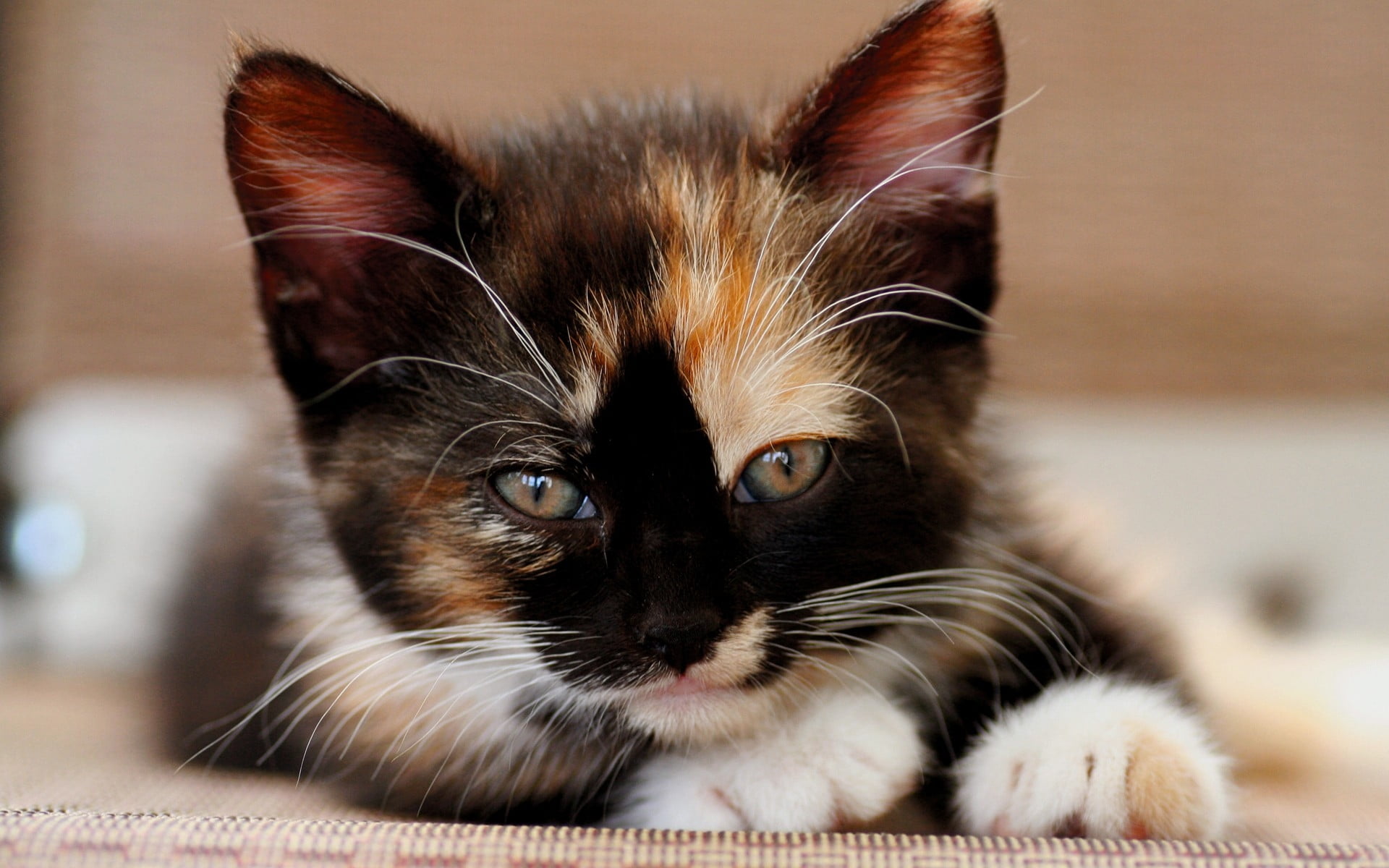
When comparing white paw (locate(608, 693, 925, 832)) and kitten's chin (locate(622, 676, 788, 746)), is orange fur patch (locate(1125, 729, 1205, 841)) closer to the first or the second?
white paw (locate(608, 693, 925, 832))

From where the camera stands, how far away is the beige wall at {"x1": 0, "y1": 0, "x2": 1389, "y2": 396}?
2.13 m

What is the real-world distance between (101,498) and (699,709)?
1.65 m

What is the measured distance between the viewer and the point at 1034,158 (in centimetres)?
221

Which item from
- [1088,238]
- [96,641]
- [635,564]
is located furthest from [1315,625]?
[96,641]

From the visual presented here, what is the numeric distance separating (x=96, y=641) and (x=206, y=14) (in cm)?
124

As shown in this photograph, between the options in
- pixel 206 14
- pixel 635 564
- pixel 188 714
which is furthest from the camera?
pixel 206 14

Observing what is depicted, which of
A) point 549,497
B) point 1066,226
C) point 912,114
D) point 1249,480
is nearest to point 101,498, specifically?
point 549,497

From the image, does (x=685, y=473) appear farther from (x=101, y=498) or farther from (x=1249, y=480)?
(x=1249, y=480)

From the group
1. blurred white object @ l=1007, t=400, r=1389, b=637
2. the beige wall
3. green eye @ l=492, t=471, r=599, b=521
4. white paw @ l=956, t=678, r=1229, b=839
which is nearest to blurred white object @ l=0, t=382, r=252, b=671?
the beige wall

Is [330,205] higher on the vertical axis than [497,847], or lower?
higher

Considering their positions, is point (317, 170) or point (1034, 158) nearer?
point (317, 170)

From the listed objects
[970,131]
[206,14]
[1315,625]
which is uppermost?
[206,14]

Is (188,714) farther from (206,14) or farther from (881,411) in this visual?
(206,14)

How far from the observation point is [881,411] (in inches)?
36.6
